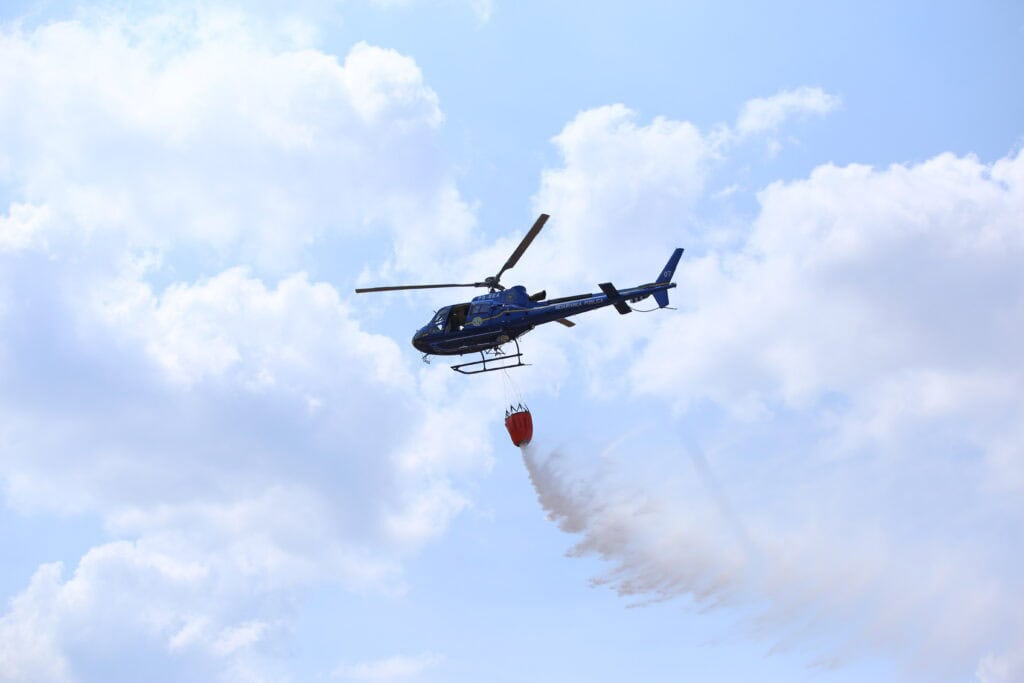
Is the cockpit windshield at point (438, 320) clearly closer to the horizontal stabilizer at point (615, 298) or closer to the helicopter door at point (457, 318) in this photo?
the helicopter door at point (457, 318)

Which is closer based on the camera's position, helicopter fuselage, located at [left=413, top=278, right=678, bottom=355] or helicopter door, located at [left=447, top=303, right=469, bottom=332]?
helicopter fuselage, located at [left=413, top=278, right=678, bottom=355]

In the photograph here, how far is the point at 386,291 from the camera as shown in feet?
203

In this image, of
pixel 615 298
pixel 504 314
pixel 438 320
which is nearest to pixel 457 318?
pixel 438 320

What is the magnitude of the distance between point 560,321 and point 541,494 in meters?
12.3

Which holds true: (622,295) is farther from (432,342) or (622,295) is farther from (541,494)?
(541,494)

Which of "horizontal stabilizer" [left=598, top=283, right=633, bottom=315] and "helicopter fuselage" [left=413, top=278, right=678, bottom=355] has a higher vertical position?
"helicopter fuselage" [left=413, top=278, right=678, bottom=355]

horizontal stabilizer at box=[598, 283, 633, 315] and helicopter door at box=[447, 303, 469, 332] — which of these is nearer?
horizontal stabilizer at box=[598, 283, 633, 315]

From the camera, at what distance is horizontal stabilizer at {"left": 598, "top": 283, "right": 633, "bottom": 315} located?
59.6m

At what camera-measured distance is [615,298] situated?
60.0m

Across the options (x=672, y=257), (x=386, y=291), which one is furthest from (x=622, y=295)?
(x=386, y=291)

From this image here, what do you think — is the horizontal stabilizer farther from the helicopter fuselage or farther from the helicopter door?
the helicopter door

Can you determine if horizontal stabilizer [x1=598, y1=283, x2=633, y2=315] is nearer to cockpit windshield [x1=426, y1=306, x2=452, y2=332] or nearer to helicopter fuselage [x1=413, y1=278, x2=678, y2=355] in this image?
helicopter fuselage [x1=413, y1=278, x2=678, y2=355]

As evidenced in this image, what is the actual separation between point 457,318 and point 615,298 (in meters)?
8.47

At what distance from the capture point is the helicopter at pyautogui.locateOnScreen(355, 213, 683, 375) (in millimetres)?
60469
